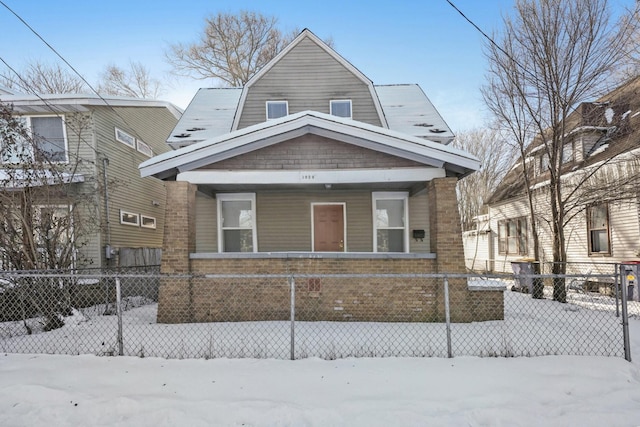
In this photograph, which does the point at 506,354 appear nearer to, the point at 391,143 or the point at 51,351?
the point at 391,143

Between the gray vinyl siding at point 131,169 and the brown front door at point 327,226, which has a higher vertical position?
Result: the gray vinyl siding at point 131,169

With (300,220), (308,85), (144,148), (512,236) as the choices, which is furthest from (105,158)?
(512,236)

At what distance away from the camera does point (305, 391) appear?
3.63m

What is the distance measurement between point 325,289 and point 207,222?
4.23 meters

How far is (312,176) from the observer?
23.7 ft

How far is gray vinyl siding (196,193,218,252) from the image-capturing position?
9383 mm

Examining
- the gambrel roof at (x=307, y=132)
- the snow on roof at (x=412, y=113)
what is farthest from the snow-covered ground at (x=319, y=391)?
the snow on roof at (x=412, y=113)

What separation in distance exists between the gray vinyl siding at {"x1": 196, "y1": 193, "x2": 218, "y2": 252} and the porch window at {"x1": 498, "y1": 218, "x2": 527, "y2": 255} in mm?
12426

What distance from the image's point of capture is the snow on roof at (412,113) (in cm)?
1026

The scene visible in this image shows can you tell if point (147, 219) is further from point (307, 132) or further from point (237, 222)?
point (307, 132)

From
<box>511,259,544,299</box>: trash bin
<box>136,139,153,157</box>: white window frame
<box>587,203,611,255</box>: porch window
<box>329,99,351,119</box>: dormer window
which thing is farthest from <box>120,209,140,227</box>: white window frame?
<box>587,203,611,255</box>: porch window

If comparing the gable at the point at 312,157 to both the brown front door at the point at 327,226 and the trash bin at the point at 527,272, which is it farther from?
the trash bin at the point at 527,272

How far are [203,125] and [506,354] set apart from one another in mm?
9776

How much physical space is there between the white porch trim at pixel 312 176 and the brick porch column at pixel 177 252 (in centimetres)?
43
